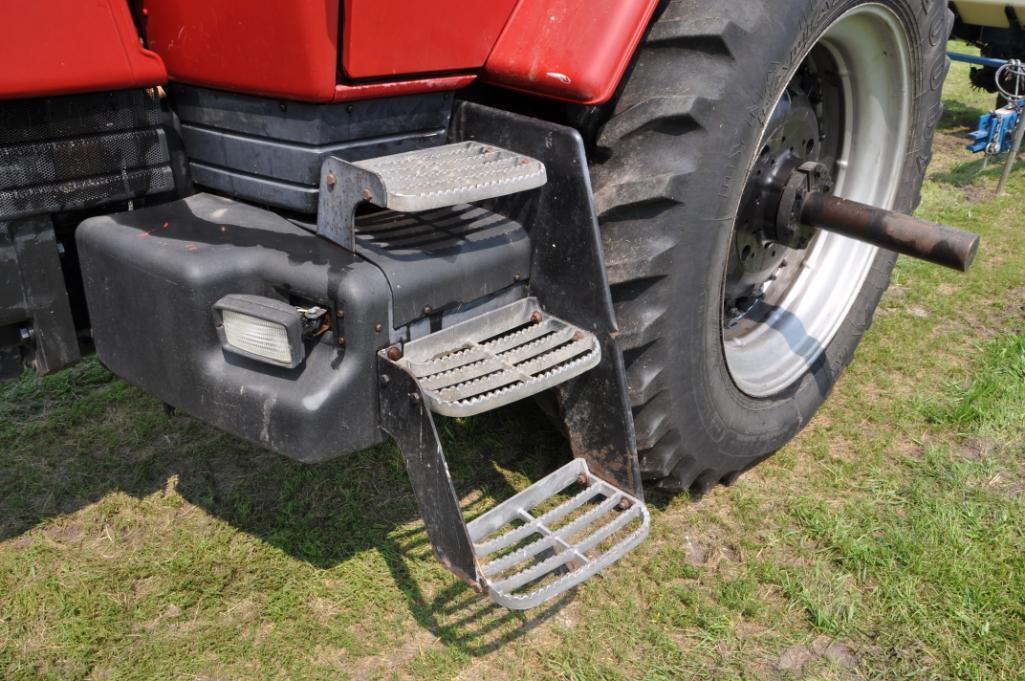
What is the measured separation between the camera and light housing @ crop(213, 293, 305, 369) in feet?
5.15

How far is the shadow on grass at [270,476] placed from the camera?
2.21m

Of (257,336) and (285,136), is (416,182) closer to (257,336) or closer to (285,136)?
(285,136)

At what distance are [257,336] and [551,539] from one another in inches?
27.2

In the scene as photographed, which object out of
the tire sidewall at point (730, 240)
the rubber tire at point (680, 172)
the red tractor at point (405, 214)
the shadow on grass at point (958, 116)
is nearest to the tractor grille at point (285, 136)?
the red tractor at point (405, 214)

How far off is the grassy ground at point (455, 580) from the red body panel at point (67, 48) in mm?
1142

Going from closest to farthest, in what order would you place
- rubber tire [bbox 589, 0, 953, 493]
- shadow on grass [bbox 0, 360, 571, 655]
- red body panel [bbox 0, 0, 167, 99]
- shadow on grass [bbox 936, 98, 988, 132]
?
red body panel [bbox 0, 0, 167, 99] → rubber tire [bbox 589, 0, 953, 493] → shadow on grass [bbox 0, 360, 571, 655] → shadow on grass [bbox 936, 98, 988, 132]

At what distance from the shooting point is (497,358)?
177 centimetres

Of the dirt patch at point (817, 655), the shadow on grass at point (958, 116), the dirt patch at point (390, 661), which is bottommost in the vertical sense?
the dirt patch at point (390, 661)

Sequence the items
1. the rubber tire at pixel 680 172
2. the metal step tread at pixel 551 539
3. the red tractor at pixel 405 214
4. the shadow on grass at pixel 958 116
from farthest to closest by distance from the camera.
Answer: the shadow on grass at pixel 958 116, the rubber tire at pixel 680 172, the metal step tread at pixel 551 539, the red tractor at pixel 405 214

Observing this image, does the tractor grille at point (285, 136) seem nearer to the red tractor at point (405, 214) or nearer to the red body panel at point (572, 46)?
the red tractor at point (405, 214)

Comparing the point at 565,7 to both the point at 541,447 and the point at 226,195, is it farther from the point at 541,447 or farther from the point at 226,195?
the point at 541,447

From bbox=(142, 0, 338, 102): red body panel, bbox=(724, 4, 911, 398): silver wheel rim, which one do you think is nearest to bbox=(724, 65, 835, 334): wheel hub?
bbox=(724, 4, 911, 398): silver wheel rim

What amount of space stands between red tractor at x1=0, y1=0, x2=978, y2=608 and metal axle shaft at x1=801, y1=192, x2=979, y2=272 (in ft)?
1.48

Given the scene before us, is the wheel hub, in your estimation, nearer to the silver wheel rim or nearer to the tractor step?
the silver wheel rim
